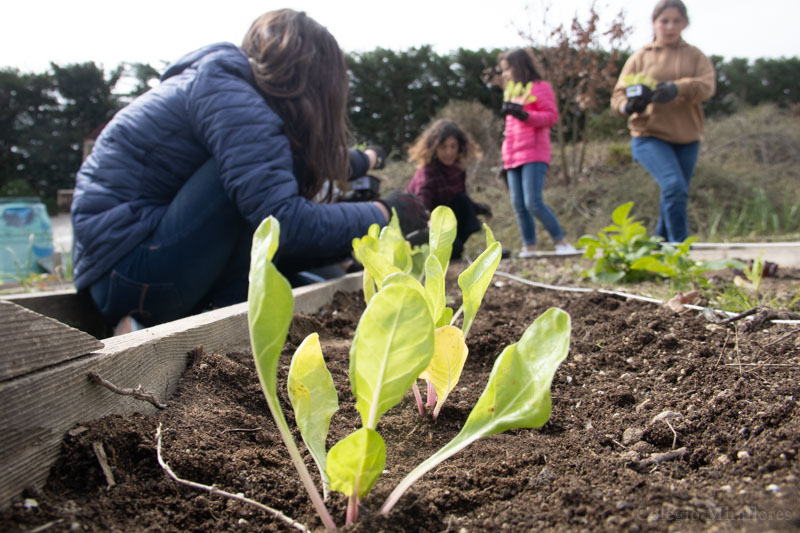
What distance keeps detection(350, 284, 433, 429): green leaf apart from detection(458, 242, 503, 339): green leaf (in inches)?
12.2

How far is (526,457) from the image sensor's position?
2.85 feet

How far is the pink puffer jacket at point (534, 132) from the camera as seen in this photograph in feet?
14.7

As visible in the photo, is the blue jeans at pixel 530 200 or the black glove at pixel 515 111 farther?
the blue jeans at pixel 530 200

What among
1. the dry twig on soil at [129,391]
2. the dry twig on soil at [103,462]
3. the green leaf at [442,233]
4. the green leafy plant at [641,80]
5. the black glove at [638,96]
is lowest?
the dry twig on soil at [103,462]

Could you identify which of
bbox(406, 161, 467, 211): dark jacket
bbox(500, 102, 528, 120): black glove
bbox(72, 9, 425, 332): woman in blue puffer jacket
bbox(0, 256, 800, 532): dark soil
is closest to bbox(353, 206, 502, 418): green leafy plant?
bbox(0, 256, 800, 532): dark soil

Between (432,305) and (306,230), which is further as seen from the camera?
(306,230)

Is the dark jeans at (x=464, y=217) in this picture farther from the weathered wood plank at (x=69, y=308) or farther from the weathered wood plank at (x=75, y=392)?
the weathered wood plank at (x=75, y=392)

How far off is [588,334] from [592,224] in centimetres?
505

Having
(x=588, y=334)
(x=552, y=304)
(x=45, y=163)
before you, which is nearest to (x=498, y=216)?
(x=552, y=304)

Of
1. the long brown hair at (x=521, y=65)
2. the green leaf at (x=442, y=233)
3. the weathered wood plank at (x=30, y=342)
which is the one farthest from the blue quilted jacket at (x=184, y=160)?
the long brown hair at (x=521, y=65)

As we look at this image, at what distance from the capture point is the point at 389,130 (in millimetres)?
12594

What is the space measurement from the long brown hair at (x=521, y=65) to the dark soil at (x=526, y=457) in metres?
3.81

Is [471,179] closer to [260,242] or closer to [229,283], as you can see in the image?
[229,283]

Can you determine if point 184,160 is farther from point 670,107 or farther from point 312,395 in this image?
point 670,107
